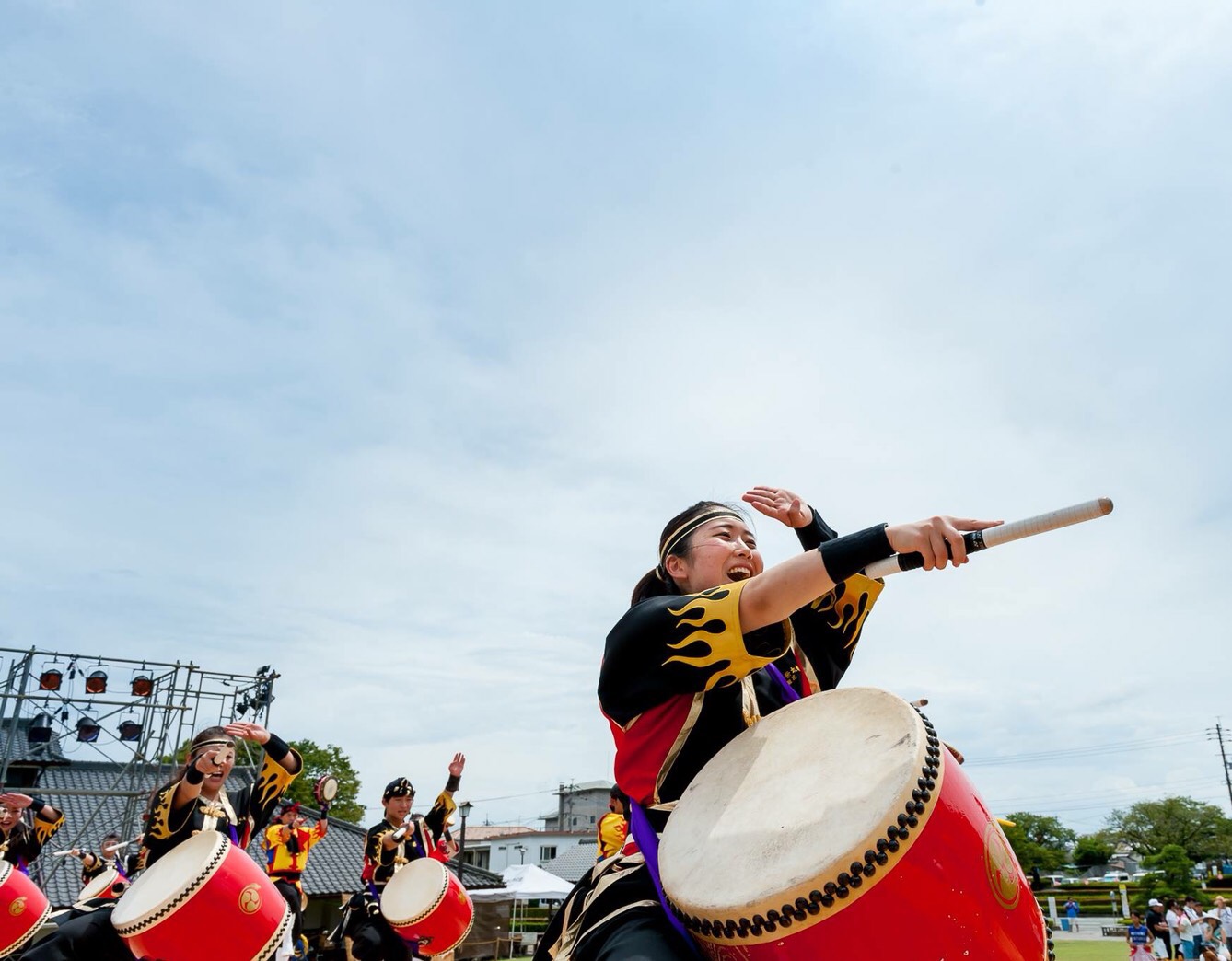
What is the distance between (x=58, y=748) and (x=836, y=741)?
2273cm

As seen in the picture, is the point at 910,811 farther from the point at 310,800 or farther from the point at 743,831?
the point at 310,800

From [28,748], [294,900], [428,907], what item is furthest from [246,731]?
[28,748]

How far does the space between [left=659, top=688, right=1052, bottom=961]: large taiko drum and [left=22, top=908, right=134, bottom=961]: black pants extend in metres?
3.96

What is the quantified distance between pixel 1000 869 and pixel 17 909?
6.54m

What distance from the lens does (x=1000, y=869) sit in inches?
65.6

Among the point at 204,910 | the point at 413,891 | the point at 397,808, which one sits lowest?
the point at 204,910

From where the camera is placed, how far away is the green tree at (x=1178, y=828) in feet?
187

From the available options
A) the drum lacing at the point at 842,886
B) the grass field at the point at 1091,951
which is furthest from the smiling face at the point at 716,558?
the grass field at the point at 1091,951

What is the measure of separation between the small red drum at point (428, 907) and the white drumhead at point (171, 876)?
10.3ft

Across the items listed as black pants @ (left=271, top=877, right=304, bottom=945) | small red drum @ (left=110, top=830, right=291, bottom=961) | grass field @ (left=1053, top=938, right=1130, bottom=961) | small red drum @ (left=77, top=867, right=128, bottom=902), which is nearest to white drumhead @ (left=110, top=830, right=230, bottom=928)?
small red drum @ (left=110, top=830, right=291, bottom=961)

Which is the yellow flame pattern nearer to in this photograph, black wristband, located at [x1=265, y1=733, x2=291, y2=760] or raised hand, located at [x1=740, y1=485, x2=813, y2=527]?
raised hand, located at [x1=740, y1=485, x2=813, y2=527]

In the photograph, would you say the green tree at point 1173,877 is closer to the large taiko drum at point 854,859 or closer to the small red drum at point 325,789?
the small red drum at point 325,789

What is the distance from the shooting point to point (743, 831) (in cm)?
172

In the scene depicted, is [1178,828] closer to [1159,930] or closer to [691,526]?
[1159,930]
